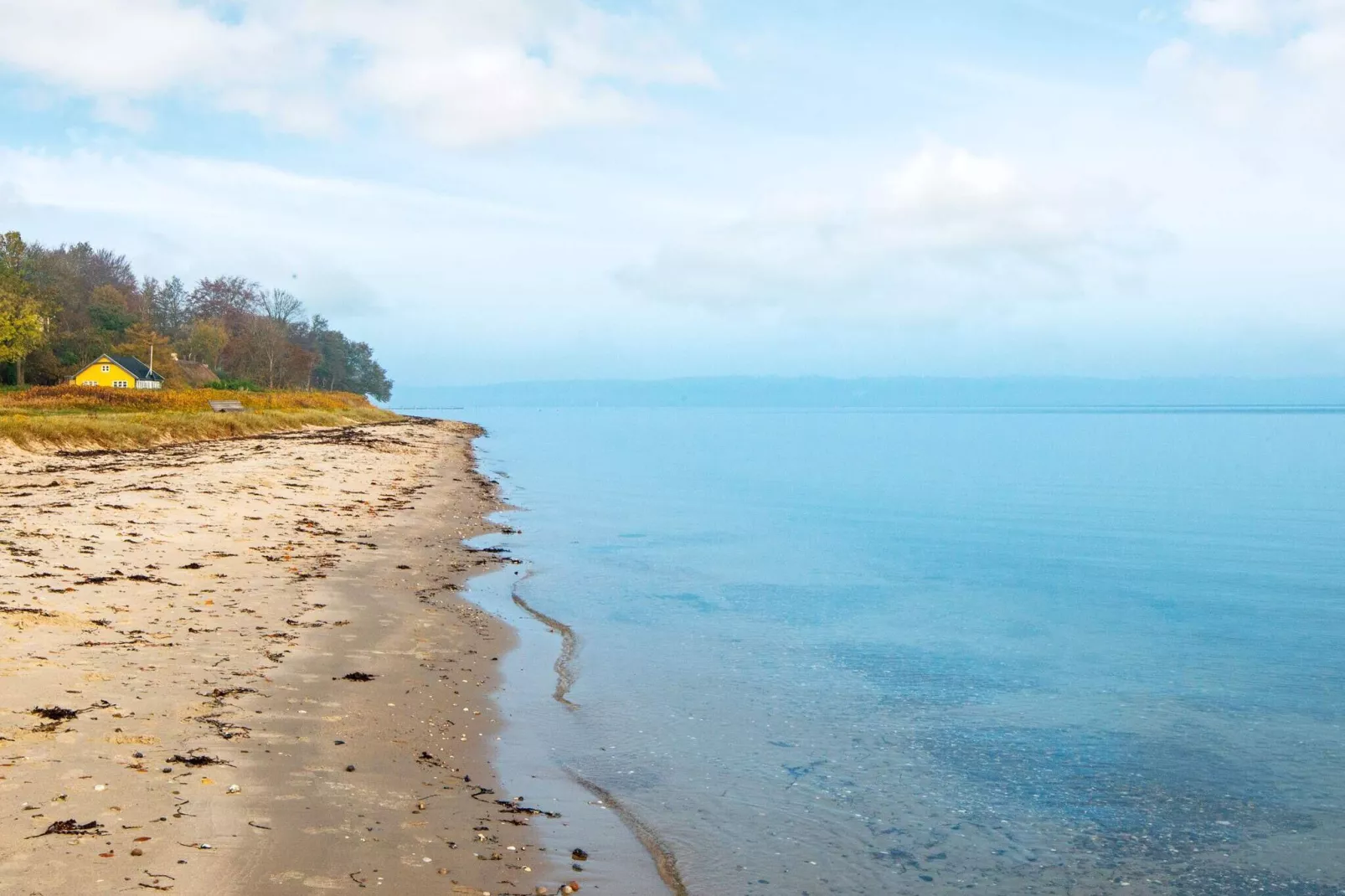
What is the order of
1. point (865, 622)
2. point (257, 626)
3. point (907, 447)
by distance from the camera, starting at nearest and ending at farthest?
point (257, 626)
point (865, 622)
point (907, 447)

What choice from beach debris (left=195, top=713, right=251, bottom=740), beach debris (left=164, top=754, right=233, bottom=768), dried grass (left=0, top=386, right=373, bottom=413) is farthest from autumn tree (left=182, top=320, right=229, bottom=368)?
beach debris (left=164, top=754, right=233, bottom=768)

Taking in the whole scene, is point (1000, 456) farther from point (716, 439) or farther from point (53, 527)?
point (53, 527)

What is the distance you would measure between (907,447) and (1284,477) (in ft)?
123

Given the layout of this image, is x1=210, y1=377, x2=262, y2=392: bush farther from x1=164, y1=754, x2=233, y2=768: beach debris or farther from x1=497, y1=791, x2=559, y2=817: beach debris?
x1=497, y1=791, x2=559, y2=817: beach debris

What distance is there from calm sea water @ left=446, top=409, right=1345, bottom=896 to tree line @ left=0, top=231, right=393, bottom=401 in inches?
2537

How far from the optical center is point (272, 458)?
115 feet

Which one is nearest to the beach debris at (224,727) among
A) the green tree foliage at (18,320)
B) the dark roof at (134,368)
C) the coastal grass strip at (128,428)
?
the coastal grass strip at (128,428)

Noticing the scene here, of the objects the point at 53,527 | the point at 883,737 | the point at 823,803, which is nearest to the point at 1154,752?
the point at 883,737

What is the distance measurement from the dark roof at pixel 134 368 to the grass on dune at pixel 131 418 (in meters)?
10.0

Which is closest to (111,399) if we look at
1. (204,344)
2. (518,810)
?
(204,344)

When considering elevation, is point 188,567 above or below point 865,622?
above

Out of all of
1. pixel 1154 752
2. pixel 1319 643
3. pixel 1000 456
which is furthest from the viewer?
pixel 1000 456

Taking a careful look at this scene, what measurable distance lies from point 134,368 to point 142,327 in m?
10.6

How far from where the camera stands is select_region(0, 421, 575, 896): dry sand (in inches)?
226
